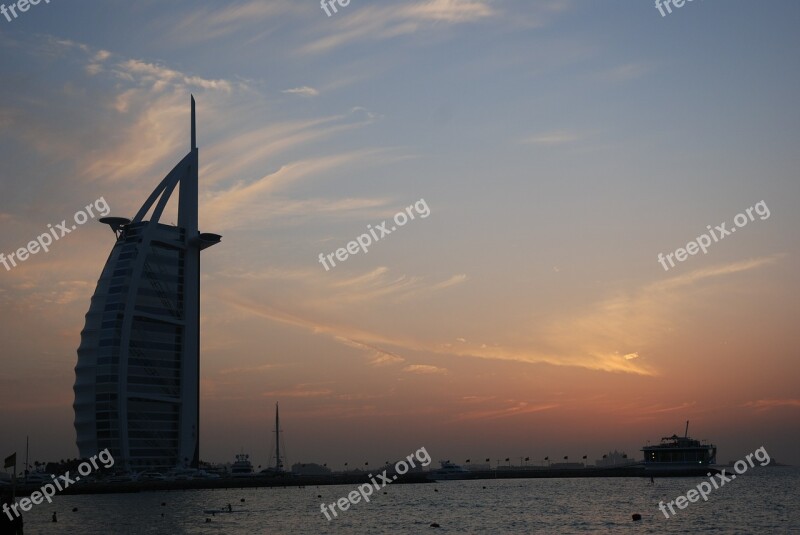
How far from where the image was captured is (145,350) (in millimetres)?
185375

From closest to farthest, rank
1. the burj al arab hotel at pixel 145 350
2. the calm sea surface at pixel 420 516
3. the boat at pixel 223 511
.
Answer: the calm sea surface at pixel 420 516 → the boat at pixel 223 511 → the burj al arab hotel at pixel 145 350

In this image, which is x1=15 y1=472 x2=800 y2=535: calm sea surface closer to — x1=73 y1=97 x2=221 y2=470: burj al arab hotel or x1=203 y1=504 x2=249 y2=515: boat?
x1=203 y1=504 x2=249 y2=515: boat

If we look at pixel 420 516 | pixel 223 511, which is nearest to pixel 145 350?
pixel 223 511

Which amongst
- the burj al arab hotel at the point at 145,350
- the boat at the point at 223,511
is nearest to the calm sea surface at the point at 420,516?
the boat at the point at 223,511

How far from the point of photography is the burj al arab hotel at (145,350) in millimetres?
177750

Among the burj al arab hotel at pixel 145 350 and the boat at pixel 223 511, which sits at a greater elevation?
the burj al arab hotel at pixel 145 350

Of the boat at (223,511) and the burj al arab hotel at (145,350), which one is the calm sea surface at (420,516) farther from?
the burj al arab hotel at (145,350)

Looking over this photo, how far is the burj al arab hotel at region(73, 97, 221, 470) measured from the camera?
178 metres

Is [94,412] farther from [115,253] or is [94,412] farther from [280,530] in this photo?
[280,530]

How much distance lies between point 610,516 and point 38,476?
4998 inches

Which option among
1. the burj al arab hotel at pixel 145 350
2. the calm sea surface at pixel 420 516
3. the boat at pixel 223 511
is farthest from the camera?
the burj al arab hotel at pixel 145 350

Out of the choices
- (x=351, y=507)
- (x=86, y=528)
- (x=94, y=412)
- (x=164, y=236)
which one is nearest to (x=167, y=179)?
(x=164, y=236)

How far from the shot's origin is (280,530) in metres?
92.1

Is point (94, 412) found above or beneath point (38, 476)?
above
